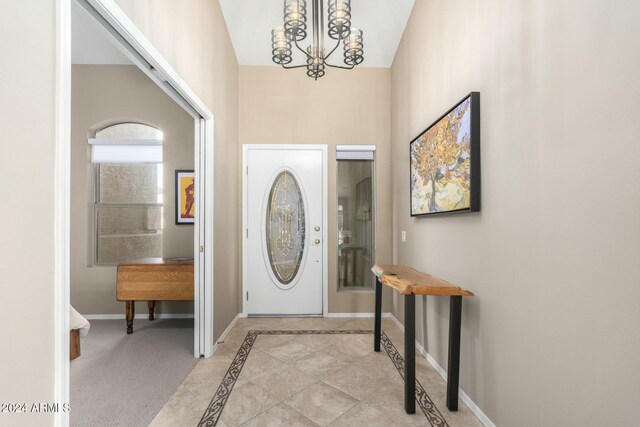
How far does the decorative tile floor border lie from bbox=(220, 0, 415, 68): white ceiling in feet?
10.5

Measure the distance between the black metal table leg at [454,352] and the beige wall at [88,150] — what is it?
9.91 feet

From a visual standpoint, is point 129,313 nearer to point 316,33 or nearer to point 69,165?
point 69,165

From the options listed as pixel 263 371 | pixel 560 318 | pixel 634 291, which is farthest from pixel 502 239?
pixel 263 371

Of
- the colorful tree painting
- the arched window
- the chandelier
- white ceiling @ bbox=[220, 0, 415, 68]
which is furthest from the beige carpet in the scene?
white ceiling @ bbox=[220, 0, 415, 68]

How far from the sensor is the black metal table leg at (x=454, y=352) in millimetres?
1803

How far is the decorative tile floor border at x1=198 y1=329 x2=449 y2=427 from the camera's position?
1778 mm

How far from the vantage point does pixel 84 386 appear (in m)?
2.12

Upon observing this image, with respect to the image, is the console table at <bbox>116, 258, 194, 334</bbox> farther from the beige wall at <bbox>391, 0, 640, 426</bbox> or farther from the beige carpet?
A: the beige wall at <bbox>391, 0, 640, 426</bbox>

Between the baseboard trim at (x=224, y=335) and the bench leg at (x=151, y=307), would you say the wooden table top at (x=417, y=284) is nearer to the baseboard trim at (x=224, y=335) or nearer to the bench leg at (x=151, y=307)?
the baseboard trim at (x=224, y=335)

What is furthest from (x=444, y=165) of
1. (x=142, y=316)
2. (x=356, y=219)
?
(x=142, y=316)

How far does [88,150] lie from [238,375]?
329 cm

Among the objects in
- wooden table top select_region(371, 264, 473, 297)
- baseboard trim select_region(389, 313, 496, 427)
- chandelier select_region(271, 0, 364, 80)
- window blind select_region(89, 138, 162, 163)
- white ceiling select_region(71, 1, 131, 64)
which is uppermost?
white ceiling select_region(71, 1, 131, 64)

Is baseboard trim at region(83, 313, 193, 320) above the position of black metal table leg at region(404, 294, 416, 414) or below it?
below

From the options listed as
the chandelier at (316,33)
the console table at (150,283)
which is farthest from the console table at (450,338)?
the console table at (150,283)
